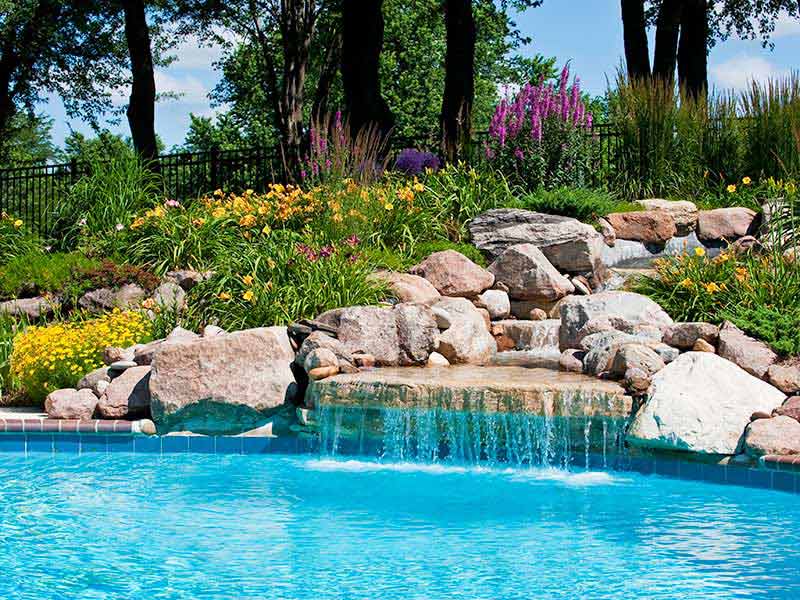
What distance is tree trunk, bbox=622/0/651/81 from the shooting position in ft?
56.9

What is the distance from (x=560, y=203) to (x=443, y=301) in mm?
2809

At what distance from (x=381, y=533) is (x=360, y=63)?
37.2 feet

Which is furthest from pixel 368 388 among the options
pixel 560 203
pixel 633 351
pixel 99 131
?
pixel 99 131

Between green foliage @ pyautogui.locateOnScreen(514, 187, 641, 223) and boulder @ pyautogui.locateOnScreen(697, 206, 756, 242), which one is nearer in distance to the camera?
boulder @ pyautogui.locateOnScreen(697, 206, 756, 242)

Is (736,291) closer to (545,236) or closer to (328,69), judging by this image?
(545,236)

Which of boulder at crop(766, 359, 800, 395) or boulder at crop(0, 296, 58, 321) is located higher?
boulder at crop(0, 296, 58, 321)

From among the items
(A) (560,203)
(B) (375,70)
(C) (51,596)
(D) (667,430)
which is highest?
(B) (375,70)

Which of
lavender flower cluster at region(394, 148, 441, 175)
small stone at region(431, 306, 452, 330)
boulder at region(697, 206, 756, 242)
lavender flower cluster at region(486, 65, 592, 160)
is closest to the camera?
small stone at region(431, 306, 452, 330)

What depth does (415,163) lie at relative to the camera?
13586 millimetres

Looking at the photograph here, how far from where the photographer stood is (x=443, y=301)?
9.62 metres

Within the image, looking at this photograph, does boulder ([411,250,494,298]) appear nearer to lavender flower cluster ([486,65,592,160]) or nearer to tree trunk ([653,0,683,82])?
lavender flower cluster ([486,65,592,160])

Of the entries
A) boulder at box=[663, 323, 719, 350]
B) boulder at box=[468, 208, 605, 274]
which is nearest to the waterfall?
boulder at box=[663, 323, 719, 350]

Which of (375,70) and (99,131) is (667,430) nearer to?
Result: (375,70)

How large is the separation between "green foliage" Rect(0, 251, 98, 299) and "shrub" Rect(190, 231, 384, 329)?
1750 mm
